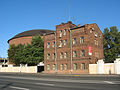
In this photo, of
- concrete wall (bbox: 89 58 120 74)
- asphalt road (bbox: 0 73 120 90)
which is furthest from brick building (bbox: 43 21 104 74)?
asphalt road (bbox: 0 73 120 90)

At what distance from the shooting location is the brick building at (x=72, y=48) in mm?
38228

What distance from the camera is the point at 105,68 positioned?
32.8 metres

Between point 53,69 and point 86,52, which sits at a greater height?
point 86,52

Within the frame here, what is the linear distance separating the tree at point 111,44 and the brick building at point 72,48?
10.7 meters

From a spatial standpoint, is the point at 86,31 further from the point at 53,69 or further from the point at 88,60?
the point at 53,69

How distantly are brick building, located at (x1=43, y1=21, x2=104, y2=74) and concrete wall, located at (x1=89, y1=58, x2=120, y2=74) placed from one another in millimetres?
2004

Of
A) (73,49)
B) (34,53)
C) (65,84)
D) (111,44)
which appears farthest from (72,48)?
(65,84)

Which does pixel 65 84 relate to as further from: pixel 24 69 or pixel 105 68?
pixel 24 69

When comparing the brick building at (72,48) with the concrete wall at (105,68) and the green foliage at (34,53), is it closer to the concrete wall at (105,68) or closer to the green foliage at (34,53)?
the concrete wall at (105,68)

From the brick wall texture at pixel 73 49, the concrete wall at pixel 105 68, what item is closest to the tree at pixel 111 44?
the brick wall texture at pixel 73 49

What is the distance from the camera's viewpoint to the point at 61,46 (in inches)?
1719

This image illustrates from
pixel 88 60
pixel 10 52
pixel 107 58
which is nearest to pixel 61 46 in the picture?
pixel 88 60

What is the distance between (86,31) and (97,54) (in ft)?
23.9

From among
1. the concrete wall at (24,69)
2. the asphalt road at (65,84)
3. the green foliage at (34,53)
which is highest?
the green foliage at (34,53)
